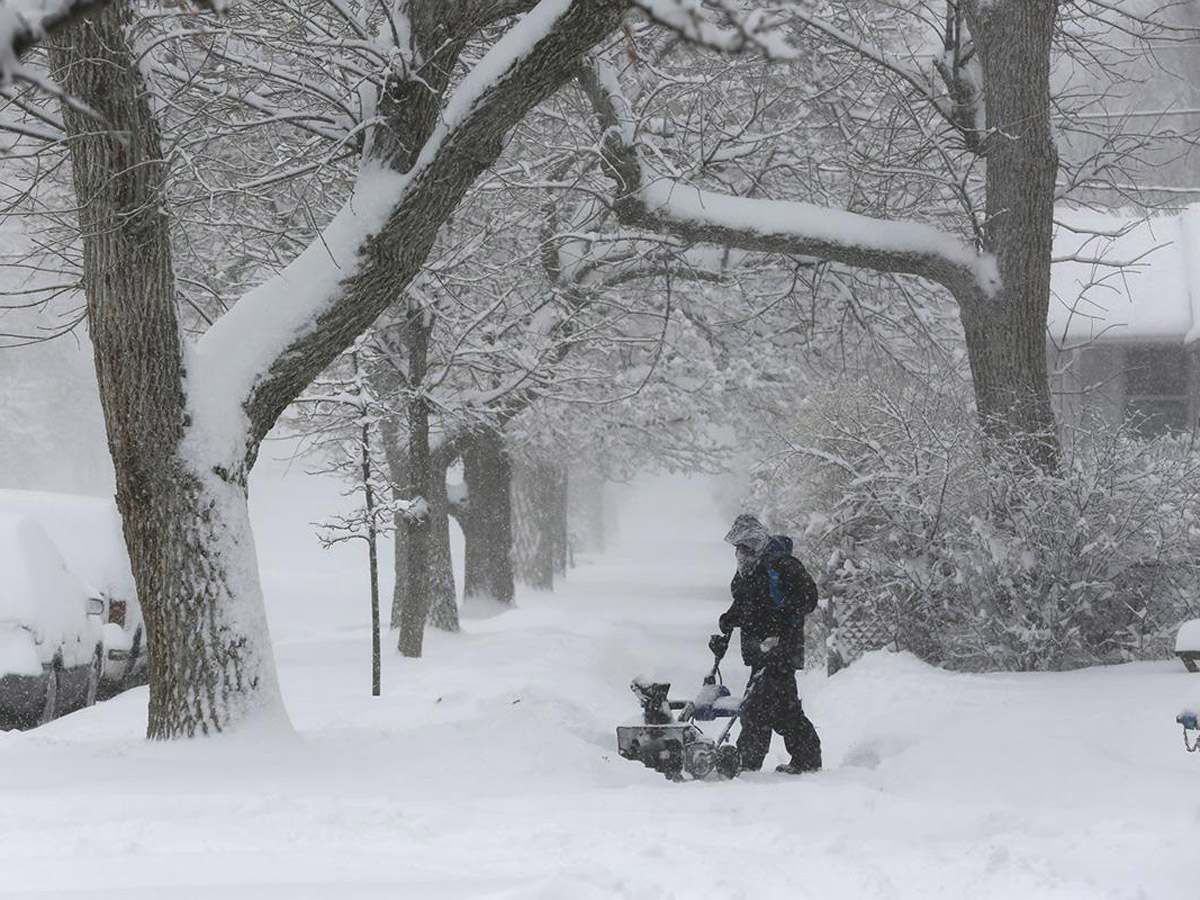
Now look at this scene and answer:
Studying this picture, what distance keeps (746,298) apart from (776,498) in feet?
16.1

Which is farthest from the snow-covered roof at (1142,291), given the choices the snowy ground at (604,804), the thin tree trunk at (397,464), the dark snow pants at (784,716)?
the dark snow pants at (784,716)

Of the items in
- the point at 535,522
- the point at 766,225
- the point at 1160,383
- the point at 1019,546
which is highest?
the point at 766,225

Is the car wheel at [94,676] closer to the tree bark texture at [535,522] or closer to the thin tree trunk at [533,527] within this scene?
the tree bark texture at [535,522]

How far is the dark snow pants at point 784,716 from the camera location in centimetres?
796

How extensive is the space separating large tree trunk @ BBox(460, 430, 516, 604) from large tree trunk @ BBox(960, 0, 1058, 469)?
9991 millimetres

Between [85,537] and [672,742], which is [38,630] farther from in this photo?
[672,742]

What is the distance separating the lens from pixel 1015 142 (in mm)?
11242

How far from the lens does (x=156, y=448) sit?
7.16 metres

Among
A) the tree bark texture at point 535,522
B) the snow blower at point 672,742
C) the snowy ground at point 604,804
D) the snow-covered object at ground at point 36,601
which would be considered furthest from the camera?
the tree bark texture at point 535,522

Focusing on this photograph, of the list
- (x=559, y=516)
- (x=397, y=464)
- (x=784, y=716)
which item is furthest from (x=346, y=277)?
(x=559, y=516)

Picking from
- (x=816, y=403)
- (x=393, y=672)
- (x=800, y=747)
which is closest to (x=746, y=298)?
(x=816, y=403)

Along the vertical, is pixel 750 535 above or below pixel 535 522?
above

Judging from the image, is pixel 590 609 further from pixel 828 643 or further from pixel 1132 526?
pixel 1132 526

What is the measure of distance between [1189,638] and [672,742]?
115 inches
